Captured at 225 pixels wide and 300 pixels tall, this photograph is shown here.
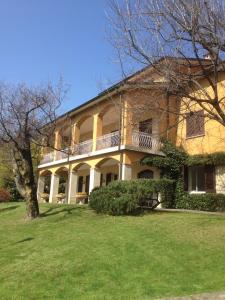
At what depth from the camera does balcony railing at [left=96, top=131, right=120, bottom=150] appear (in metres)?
22.8

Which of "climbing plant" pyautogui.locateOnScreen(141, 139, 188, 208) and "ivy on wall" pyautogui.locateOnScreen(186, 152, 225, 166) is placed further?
"climbing plant" pyautogui.locateOnScreen(141, 139, 188, 208)

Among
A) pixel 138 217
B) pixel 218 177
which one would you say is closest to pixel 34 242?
pixel 138 217

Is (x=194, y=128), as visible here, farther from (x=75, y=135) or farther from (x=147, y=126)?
(x=75, y=135)

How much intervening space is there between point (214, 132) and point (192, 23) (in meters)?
11.8

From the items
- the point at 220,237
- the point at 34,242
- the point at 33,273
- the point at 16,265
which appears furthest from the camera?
the point at 34,242

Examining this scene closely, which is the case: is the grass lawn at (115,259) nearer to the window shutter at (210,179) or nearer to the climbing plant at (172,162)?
the window shutter at (210,179)

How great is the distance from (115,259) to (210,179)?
12.7m

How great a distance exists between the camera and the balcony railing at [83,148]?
25.8 meters

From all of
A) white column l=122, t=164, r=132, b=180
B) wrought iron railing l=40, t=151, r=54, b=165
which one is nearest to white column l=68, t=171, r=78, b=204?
wrought iron railing l=40, t=151, r=54, b=165

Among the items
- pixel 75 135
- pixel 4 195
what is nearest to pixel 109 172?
pixel 75 135

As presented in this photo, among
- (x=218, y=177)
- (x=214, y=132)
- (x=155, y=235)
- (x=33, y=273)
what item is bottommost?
(x=33, y=273)

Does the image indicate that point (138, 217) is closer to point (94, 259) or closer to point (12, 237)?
point (12, 237)

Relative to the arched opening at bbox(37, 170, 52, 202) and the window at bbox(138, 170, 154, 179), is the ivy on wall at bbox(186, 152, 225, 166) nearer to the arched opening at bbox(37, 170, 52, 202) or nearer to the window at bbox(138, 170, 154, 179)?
the window at bbox(138, 170, 154, 179)

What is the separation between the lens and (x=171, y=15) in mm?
9914
